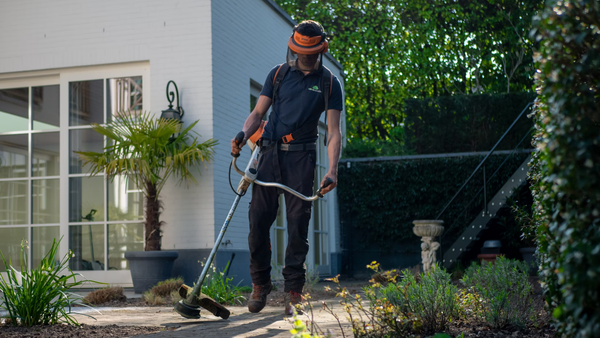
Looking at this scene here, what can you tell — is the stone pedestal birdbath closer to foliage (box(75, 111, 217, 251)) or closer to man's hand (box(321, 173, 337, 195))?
foliage (box(75, 111, 217, 251))

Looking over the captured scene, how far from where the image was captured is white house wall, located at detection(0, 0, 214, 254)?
22.0 feet

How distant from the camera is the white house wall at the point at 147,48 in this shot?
6.69 m

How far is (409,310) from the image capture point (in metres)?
2.90

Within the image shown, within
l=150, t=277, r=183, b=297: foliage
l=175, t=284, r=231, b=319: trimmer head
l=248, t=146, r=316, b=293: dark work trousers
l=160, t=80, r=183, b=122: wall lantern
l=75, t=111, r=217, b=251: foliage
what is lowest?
l=150, t=277, r=183, b=297: foliage

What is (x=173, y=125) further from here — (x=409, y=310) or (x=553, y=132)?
(x=553, y=132)

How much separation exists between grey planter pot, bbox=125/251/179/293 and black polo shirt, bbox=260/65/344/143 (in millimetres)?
2662

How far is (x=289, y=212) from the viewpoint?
388 cm

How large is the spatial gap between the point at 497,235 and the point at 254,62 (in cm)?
553

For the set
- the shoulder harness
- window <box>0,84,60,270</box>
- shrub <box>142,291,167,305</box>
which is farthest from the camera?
window <box>0,84,60,270</box>

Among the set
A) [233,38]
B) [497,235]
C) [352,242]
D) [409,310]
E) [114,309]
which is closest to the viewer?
[409,310]

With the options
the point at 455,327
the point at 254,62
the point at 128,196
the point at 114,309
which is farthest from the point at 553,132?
the point at 254,62

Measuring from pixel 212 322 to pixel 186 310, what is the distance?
193 mm

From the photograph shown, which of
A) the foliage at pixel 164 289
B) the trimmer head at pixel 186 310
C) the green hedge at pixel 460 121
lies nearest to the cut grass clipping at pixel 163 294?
the foliage at pixel 164 289

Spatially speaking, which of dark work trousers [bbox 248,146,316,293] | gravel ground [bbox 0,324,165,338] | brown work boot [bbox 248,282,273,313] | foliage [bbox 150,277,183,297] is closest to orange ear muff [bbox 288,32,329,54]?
dark work trousers [bbox 248,146,316,293]
